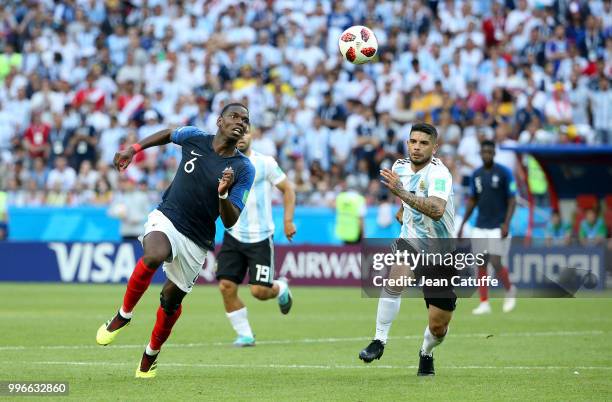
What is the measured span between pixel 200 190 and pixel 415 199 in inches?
75.9

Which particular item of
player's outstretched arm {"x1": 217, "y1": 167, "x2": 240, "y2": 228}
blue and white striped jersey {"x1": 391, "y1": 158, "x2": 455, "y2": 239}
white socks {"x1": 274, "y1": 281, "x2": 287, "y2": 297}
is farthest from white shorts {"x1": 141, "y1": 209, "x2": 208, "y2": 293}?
white socks {"x1": 274, "y1": 281, "x2": 287, "y2": 297}

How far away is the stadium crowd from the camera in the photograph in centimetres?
2742

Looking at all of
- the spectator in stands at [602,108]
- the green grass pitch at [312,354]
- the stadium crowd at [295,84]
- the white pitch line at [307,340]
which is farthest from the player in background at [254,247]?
the spectator in stands at [602,108]

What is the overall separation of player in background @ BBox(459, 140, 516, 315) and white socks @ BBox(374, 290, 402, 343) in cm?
832

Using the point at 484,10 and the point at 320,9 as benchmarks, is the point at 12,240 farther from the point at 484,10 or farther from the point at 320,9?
the point at 484,10

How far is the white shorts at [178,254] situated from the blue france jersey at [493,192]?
31.7 ft

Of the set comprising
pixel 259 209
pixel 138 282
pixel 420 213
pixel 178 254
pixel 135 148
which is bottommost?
pixel 259 209

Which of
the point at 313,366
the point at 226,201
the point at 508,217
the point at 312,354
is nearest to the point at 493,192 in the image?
the point at 508,217

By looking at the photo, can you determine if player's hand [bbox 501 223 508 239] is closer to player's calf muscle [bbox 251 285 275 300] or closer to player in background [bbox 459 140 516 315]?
player in background [bbox 459 140 516 315]

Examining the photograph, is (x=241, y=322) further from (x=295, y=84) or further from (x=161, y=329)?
(x=295, y=84)

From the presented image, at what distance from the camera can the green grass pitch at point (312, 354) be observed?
10109 mm

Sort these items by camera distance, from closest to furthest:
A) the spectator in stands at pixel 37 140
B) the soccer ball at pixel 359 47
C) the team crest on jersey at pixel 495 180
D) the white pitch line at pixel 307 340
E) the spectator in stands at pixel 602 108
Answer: the soccer ball at pixel 359 47 < the white pitch line at pixel 307 340 < the team crest on jersey at pixel 495 180 < the spectator in stands at pixel 602 108 < the spectator in stands at pixel 37 140

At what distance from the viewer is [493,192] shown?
19625mm

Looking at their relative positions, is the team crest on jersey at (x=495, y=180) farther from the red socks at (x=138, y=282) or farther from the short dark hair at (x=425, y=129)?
the red socks at (x=138, y=282)
